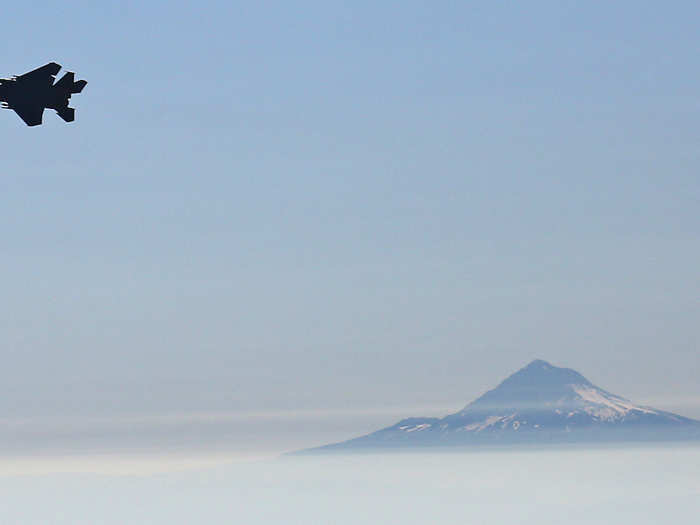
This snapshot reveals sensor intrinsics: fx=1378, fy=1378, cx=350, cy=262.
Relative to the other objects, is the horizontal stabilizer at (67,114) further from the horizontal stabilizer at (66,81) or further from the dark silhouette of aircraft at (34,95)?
the horizontal stabilizer at (66,81)

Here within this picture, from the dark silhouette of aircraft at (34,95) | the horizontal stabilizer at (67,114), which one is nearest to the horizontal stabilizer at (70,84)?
the dark silhouette of aircraft at (34,95)

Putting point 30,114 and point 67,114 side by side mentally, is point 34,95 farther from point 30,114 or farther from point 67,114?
point 67,114

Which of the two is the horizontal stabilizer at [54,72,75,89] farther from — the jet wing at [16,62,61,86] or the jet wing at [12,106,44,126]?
the jet wing at [12,106,44,126]

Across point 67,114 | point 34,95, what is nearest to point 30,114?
point 34,95

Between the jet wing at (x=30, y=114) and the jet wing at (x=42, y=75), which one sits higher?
the jet wing at (x=42, y=75)

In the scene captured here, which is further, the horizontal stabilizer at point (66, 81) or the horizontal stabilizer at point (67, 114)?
the horizontal stabilizer at point (66, 81)

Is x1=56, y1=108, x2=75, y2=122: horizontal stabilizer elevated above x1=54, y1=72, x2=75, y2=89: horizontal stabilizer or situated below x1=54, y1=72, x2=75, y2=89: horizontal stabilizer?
below

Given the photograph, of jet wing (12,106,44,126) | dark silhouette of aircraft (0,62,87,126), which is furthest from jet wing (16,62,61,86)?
jet wing (12,106,44,126)
